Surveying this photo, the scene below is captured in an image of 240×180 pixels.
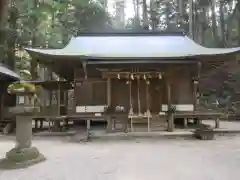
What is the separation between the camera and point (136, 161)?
671 centimetres

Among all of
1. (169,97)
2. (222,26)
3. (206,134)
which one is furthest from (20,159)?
(222,26)

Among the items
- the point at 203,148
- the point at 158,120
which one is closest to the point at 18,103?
the point at 203,148

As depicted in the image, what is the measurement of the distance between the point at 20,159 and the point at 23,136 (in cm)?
57

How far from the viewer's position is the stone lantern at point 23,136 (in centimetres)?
654

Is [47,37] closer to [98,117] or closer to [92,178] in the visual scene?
[98,117]

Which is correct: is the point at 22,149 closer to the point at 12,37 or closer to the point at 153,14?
the point at 12,37

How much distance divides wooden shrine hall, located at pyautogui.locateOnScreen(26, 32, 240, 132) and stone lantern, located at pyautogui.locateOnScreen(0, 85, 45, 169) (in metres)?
4.25

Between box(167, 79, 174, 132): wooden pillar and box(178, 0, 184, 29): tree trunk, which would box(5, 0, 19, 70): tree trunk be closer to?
box(167, 79, 174, 132): wooden pillar

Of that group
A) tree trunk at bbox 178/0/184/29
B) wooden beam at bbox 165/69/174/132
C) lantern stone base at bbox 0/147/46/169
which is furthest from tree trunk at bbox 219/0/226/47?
lantern stone base at bbox 0/147/46/169

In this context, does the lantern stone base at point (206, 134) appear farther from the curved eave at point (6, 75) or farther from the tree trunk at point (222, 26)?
the tree trunk at point (222, 26)

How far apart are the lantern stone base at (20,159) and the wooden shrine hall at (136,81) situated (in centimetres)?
495

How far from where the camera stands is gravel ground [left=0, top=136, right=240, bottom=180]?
5.45m

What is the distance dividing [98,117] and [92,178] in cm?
700

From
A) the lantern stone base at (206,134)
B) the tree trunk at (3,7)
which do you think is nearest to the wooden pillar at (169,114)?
the lantern stone base at (206,134)
